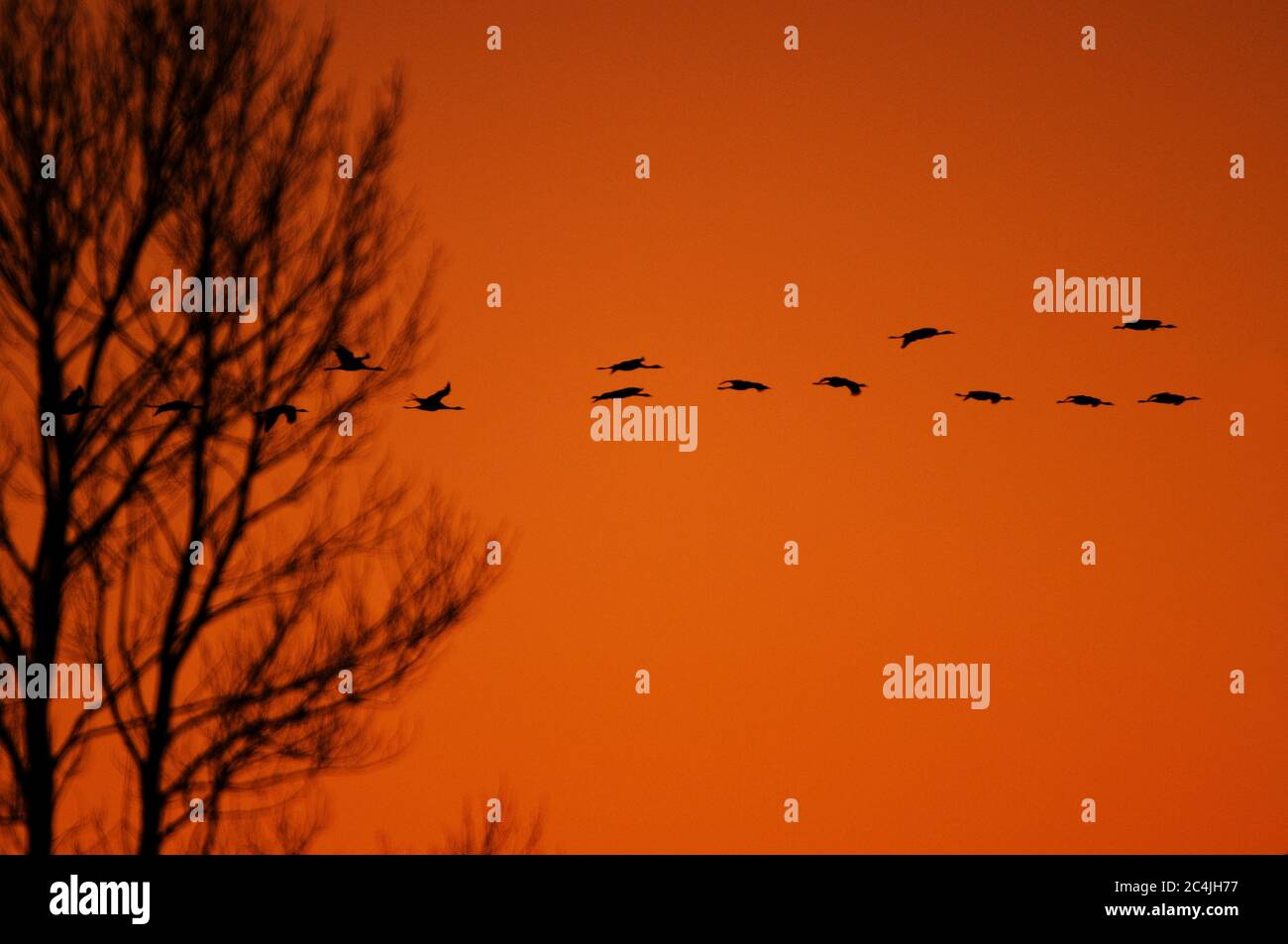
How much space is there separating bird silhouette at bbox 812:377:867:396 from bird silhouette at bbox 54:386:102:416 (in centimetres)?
394

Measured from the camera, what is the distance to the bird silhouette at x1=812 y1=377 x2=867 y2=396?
9328 millimetres

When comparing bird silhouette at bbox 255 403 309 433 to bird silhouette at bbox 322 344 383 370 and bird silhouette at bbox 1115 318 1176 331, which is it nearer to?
bird silhouette at bbox 322 344 383 370

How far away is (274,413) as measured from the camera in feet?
30.6

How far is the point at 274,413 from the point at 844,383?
10.2 feet

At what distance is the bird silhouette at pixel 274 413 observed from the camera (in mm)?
9250

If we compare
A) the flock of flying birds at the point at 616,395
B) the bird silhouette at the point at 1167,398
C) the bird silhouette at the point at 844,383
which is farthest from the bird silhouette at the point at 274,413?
the bird silhouette at the point at 1167,398

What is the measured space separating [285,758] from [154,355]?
229 centimetres

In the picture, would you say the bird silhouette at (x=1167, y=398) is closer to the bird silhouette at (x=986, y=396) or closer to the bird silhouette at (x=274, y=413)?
the bird silhouette at (x=986, y=396)

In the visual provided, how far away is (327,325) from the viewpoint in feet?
31.5

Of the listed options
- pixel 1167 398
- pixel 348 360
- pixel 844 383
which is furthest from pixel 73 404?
pixel 1167 398

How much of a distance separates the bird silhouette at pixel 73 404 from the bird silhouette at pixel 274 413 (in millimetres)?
907
